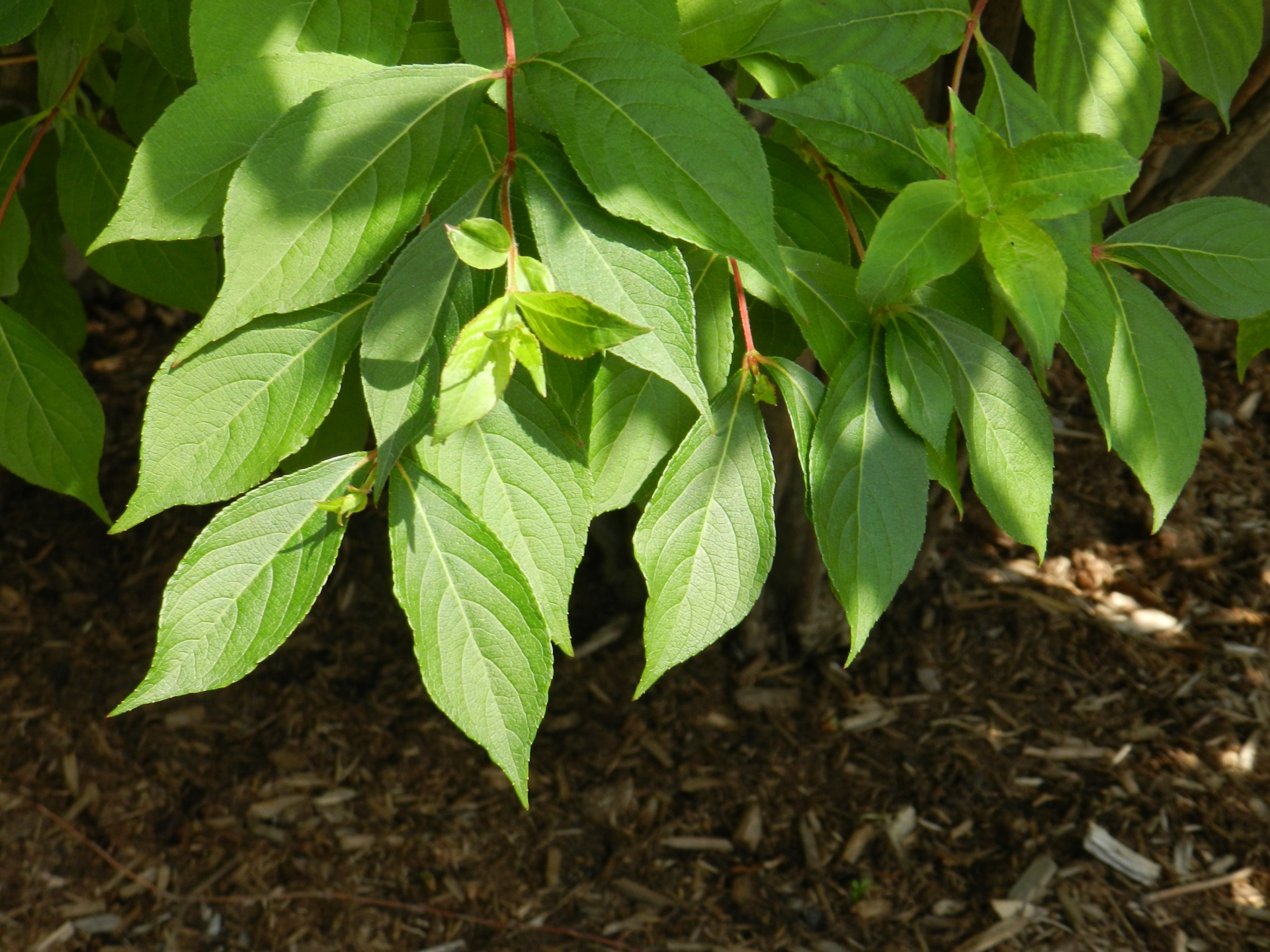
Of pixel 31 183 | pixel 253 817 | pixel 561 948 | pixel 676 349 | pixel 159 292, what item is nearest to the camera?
pixel 676 349

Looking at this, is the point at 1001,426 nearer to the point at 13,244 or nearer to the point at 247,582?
the point at 247,582

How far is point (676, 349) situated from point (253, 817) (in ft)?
6.82

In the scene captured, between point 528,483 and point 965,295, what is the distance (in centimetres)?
46

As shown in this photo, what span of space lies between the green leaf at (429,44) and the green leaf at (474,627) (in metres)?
0.42

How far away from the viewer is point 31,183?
1576 millimetres

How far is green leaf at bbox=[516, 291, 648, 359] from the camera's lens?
2.42ft

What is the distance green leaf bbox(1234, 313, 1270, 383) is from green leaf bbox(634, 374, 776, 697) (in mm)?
670

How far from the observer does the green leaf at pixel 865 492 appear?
945mm

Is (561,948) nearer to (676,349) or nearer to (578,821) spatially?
(578,821)

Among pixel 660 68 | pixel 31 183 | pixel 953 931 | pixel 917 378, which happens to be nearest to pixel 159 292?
pixel 31 183

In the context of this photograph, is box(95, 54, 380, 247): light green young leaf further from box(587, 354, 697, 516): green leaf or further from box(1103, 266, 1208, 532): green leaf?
box(1103, 266, 1208, 532): green leaf

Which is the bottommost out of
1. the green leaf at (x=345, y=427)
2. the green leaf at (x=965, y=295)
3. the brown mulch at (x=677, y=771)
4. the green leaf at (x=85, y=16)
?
the brown mulch at (x=677, y=771)

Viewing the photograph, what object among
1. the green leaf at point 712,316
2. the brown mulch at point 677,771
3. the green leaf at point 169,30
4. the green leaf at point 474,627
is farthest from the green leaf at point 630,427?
the brown mulch at point 677,771

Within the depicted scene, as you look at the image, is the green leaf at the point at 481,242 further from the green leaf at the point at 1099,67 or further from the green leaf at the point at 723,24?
the green leaf at the point at 1099,67
